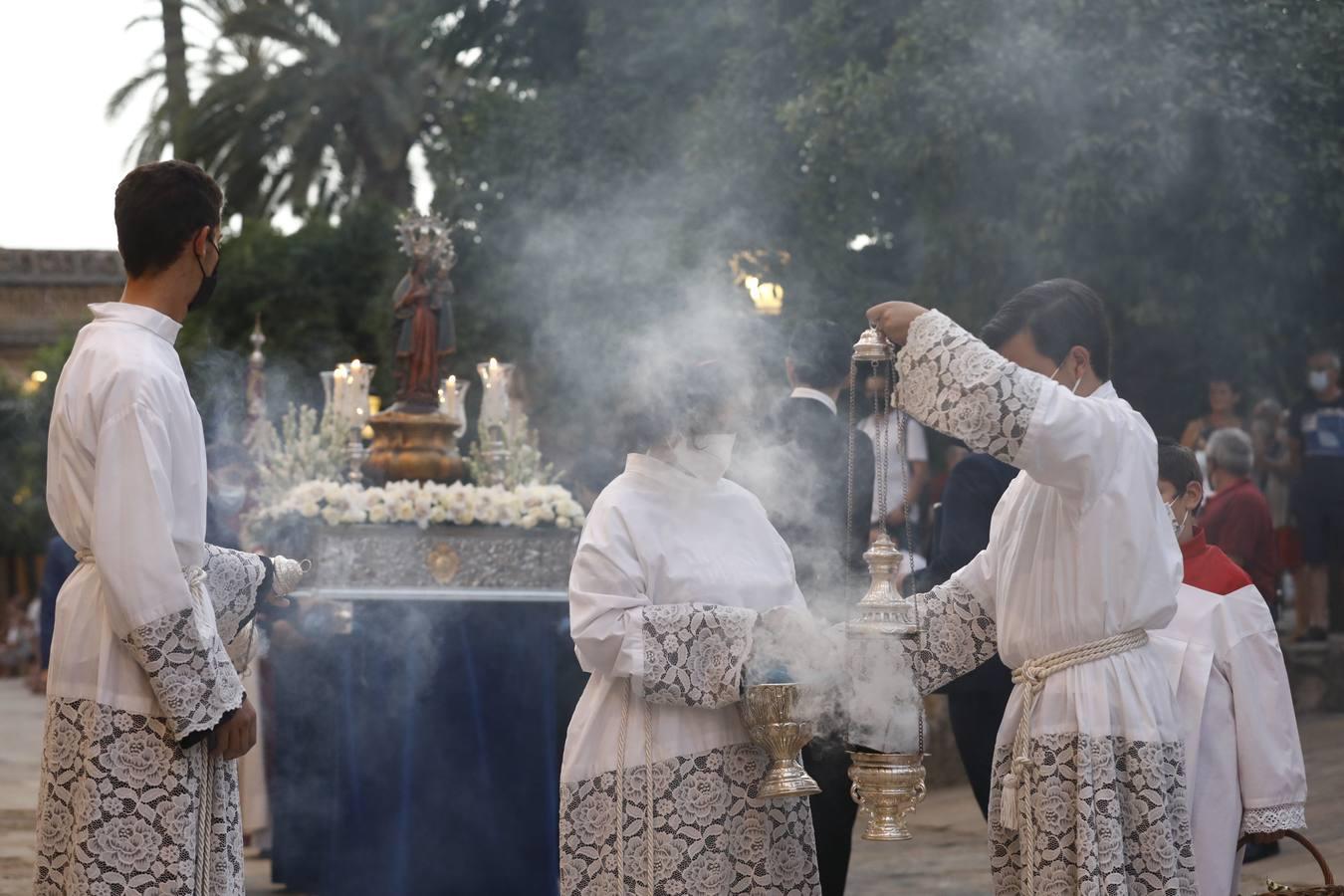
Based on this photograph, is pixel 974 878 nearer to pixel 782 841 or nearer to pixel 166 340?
pixel 782 841

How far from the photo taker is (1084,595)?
3084mm

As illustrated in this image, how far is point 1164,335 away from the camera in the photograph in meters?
11.9

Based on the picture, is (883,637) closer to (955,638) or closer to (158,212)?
(955,638)

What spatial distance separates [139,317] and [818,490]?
2.09m

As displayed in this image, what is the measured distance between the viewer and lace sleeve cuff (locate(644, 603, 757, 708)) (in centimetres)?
343

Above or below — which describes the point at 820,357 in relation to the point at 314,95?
below

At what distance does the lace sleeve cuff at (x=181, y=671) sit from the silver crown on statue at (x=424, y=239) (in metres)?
4.67

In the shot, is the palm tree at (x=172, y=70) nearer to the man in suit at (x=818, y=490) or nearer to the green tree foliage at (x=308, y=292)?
the green tree foliage at (x=308, y=292)

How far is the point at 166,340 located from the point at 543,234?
53.8ft

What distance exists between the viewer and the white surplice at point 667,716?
3447 mm

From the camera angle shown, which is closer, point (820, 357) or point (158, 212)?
point (158, 212)

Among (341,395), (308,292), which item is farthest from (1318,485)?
(308,292)

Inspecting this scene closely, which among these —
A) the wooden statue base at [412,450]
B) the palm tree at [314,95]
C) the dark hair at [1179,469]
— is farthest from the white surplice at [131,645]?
the palm tree at [314,95]

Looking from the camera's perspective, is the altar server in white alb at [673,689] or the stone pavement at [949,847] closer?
the altar server in white alb at [673,689]
